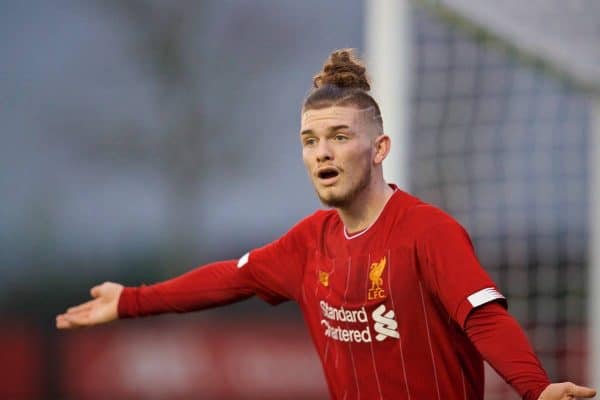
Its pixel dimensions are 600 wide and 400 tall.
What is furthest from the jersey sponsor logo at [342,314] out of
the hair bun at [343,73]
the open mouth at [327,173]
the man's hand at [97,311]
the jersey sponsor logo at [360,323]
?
the man's hand at [97,311]

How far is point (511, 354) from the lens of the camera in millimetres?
3422

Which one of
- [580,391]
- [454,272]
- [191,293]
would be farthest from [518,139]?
[580,391]

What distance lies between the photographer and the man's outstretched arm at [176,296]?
467 centimetres

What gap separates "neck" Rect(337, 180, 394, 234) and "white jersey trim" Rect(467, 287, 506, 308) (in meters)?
0.61

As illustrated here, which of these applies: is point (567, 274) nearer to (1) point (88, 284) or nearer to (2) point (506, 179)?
(2) point (506, 179)

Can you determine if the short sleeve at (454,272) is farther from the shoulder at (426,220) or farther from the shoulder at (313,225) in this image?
the shoulder at (313,225)

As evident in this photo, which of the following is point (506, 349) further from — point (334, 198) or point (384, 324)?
point (334, 198)

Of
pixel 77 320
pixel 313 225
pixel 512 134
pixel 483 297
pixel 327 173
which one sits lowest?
pixel 77 320

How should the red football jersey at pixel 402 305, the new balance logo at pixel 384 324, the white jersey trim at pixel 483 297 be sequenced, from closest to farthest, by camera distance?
the white jersey trim at pixel 483 297 < the red football jersey at pixel 402 305 < the new balance logo at pixel 384 324

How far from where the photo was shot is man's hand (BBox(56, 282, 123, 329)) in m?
4.68

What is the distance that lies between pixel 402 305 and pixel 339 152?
1.85 ft

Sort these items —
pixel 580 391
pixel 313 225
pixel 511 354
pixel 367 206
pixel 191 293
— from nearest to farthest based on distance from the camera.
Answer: pixel 580 391 < pixel 511 354 < pixel 367 206 < pixel 313 225 < pixel 191 293

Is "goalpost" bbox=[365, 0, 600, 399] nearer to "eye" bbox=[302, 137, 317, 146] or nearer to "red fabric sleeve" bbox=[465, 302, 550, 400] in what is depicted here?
"eye" bbox=[302, 137, 317, 146]

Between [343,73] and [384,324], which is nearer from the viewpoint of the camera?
[384,324]
